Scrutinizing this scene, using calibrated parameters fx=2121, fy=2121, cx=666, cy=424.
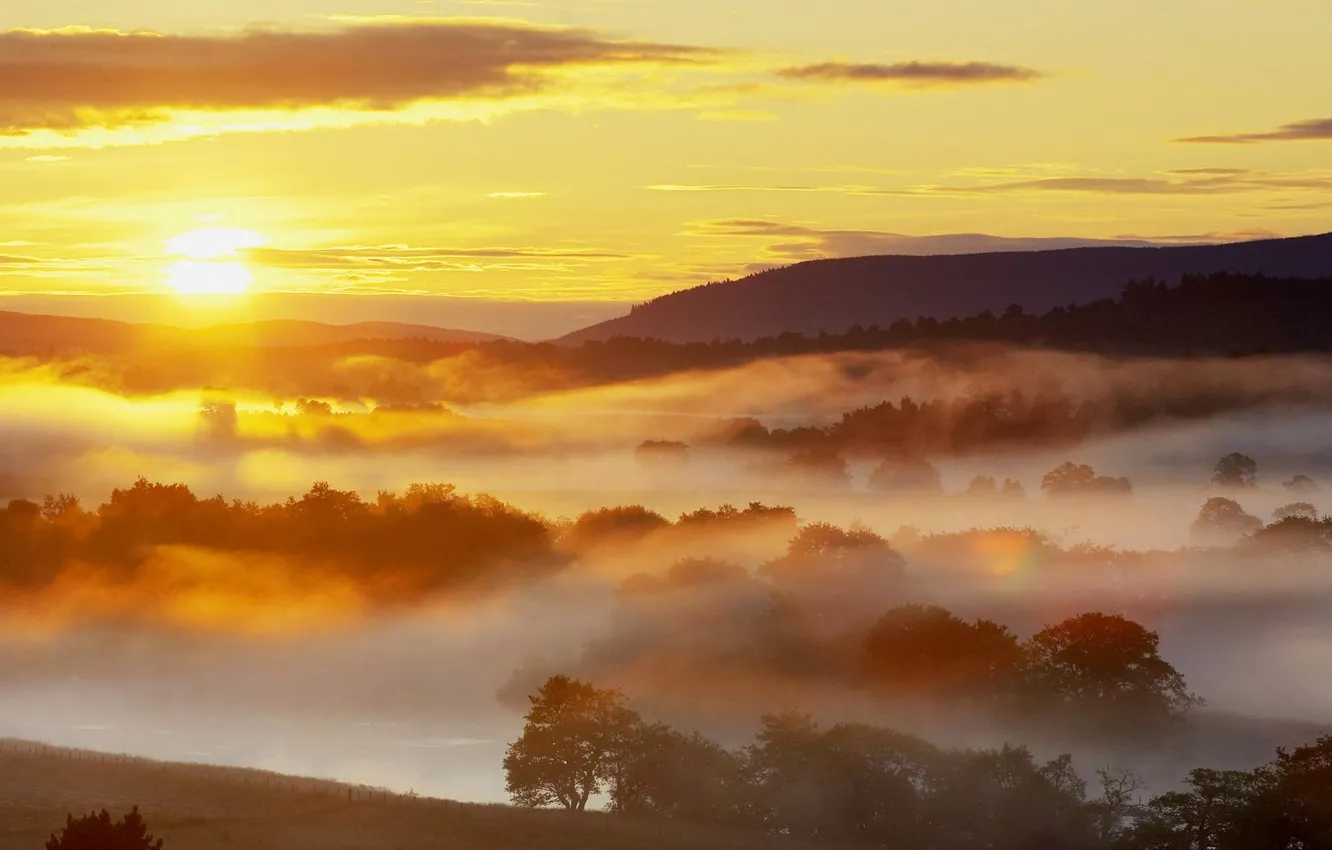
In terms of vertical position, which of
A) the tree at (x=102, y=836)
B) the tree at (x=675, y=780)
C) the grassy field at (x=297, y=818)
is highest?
the tree at (x=675, y=780)

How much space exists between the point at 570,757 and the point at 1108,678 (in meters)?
38.7

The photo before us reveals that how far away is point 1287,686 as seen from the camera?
14812 cm

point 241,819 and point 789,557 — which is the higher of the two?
point 789,557

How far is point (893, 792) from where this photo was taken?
306 feet

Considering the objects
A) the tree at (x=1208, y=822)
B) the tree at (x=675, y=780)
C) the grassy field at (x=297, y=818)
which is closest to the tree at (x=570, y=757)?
the tree at (x=675, y=780)

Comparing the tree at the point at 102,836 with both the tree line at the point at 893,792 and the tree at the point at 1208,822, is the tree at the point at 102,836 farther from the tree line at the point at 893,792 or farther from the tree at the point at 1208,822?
the tree at the point at 1208,822

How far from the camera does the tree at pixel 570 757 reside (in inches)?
4075

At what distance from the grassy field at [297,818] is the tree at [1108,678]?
40.5m

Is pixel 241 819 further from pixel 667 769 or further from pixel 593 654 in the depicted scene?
Result: pixel 593 654

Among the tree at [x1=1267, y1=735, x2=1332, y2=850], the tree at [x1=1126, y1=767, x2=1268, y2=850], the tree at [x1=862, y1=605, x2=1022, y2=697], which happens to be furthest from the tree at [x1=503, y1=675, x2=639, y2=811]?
the tree at [x1=862, y1=605, x2=1022, y2=697]

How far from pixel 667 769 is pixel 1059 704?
34.9 meters

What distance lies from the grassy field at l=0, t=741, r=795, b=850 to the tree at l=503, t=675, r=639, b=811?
6123 mm

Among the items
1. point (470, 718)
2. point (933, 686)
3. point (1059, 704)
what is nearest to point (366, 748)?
point (470, 718)

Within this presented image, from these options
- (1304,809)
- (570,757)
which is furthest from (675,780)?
(1304,809)
